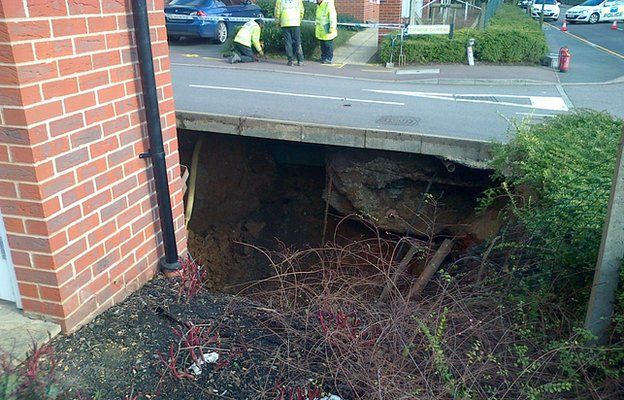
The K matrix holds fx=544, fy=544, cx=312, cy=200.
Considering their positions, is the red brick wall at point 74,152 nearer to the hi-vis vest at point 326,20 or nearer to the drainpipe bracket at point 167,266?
the drainpipe bracket at point 167,266

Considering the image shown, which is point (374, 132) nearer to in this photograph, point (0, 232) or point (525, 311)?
point (525, 311)

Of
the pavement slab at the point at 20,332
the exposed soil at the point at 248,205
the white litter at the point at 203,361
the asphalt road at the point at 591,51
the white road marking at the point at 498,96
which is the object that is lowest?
the exposed soil at the point at 248,205

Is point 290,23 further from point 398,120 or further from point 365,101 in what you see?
point 398,120

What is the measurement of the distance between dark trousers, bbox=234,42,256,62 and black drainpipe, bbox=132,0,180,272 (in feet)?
37.7

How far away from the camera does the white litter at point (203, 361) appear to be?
9.69 feet

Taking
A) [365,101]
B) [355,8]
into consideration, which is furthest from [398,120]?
[355,8]

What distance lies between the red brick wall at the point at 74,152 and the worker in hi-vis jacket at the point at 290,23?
11.0 metres

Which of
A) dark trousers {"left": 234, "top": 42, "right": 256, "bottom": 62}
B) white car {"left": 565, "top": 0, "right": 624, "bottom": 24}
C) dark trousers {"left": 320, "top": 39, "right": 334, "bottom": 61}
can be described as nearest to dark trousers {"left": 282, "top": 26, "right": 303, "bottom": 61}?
dark trousers {"left": 320, "top": 39, "right": 334, "bottom": 61}

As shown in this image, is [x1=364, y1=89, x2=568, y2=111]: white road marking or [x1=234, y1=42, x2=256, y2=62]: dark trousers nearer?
[x1=364, y1=89, x2=568, y2=111]: white road marking

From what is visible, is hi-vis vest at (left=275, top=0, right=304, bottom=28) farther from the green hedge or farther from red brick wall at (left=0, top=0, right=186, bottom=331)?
red brick wall at (left=0, top=0, right=186, bottom=331)

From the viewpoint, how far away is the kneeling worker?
14.4m

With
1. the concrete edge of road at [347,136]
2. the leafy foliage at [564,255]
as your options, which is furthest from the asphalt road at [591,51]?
the leafy foliage at [564,255]

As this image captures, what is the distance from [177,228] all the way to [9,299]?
1.23m

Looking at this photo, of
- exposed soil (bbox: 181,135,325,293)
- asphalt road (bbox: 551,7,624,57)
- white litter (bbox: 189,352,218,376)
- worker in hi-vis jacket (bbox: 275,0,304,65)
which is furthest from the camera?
asphalt road (bbox: 551,7,624,57)
